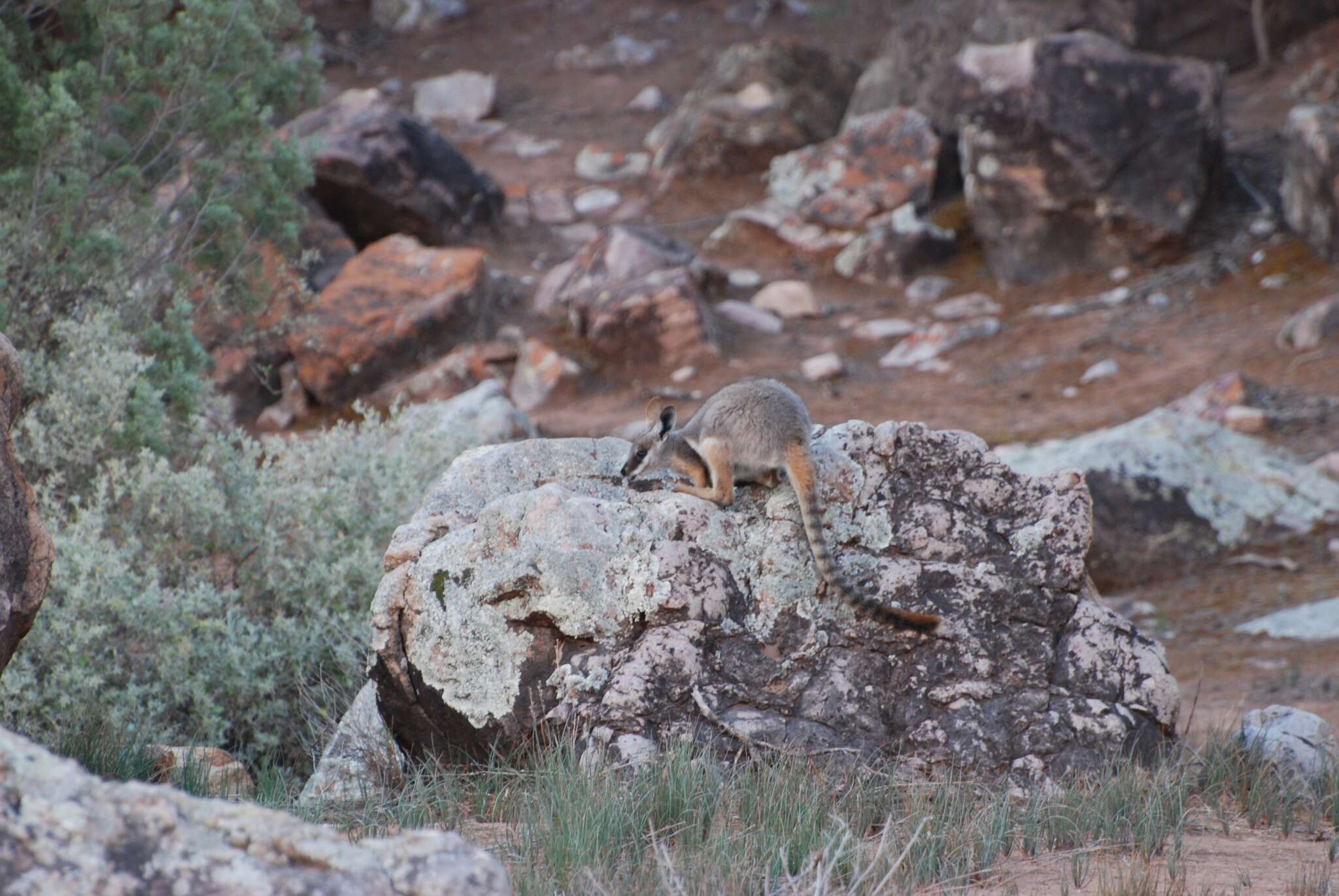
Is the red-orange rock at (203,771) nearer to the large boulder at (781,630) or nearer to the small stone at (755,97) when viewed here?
the large boulder at (781,630)

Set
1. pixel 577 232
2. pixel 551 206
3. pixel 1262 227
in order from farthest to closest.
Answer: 1. pixel 551 206
2. pixel 577 232
3. pixel 1262 227

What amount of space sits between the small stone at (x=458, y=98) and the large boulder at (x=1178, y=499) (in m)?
16.6

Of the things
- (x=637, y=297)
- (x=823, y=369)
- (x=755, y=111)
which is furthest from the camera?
(x=755, y=111)

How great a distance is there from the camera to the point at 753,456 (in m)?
5.08

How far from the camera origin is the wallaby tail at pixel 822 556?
4.75m

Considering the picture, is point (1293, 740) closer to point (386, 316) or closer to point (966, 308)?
point (966, 308)

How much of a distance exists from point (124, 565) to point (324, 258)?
37.4ft

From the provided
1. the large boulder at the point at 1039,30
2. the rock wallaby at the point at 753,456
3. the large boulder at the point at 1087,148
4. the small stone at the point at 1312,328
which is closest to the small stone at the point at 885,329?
the large boulder at the point at 1087,148

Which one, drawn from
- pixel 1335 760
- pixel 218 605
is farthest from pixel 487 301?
pixel 1335 760

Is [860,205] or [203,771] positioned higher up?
[203,771]

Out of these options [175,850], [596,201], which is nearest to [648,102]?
[596,201]

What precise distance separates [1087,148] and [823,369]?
478cm

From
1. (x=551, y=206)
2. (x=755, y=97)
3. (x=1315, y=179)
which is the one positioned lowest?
(x=551, y=206)

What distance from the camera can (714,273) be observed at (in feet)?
57.7
